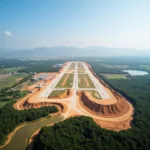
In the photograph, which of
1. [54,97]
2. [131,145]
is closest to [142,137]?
[131,145]

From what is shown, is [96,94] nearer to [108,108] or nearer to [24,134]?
[108,108]

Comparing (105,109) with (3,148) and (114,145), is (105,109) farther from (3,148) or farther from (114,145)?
(3,148)

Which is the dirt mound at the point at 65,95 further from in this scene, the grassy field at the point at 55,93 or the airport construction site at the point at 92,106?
the grassy field at the point at 55,93

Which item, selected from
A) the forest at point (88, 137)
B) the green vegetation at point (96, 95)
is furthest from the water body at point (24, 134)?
the green vegetation at point (96, 95)

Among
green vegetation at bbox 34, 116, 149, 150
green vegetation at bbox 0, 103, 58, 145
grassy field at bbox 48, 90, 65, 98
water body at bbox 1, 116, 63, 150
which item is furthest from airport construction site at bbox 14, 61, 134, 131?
green vegetation at bbox 34, 116, 149, 150

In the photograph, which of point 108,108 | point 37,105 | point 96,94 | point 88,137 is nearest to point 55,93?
point 37,105

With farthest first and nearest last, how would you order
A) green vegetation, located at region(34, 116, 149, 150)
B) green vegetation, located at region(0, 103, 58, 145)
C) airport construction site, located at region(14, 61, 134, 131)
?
airport construction site, located at region(14, 61, 134, 131) < green vegetation, located at region(0, 103, 58, 145) < green vegetation, located at region(34, 116, 149, 150)

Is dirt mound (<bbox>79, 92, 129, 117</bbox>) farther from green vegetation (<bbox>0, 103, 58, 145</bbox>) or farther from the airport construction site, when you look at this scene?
green vegetation (<bbox>0, 103, 58, 145</bbox>)
